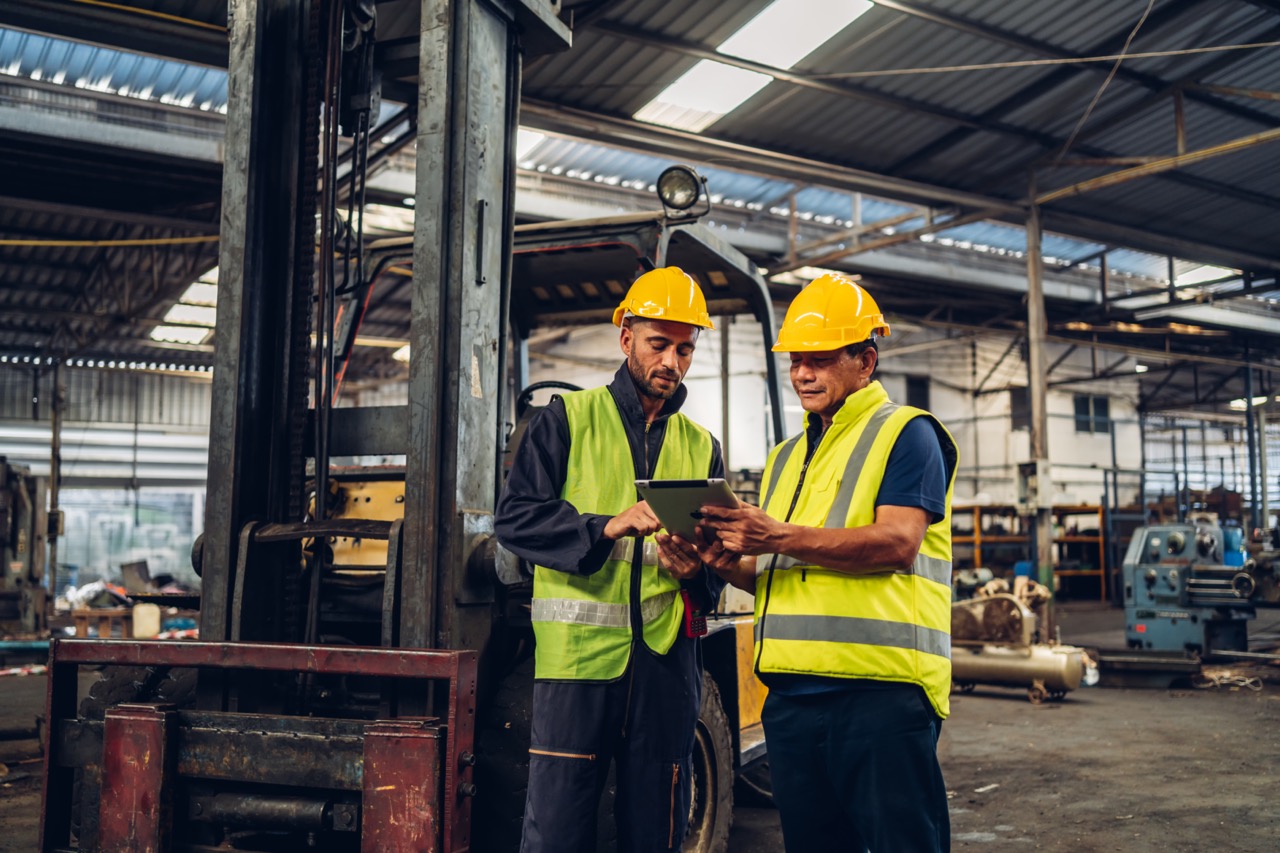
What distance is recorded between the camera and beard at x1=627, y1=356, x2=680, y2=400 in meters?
3.02

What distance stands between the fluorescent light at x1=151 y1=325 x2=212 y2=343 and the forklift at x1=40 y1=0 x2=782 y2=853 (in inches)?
664

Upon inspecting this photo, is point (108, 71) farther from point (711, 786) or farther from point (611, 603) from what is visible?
point (611, 603)

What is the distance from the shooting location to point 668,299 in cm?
301

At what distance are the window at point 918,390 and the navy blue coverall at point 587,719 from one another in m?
21.4

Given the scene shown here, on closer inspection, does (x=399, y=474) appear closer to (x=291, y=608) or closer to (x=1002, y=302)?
(x=291, y=608)

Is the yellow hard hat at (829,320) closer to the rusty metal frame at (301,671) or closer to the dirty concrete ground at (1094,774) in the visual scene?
the rusty metal frame at (301,671)

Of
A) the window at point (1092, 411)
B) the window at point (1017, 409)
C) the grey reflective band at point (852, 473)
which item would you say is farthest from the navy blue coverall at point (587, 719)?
the window at point (1092, 411)

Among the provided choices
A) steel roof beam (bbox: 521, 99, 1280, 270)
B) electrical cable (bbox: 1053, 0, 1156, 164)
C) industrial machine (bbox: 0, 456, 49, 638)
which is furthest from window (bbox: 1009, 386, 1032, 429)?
industrial machine (bbox: 0, 456, 49, 638)

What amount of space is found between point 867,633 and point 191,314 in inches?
710

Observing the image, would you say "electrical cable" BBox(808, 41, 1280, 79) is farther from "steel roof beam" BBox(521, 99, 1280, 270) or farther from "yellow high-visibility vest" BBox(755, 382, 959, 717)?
"yellow high-visibility vest" BBox(755, 382, 959, 717)

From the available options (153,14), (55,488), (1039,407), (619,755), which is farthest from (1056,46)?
(55,488)

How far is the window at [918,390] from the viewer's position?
23562 mm

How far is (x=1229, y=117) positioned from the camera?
12.5 meters

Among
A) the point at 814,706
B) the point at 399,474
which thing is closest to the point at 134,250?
the point at 399,474
